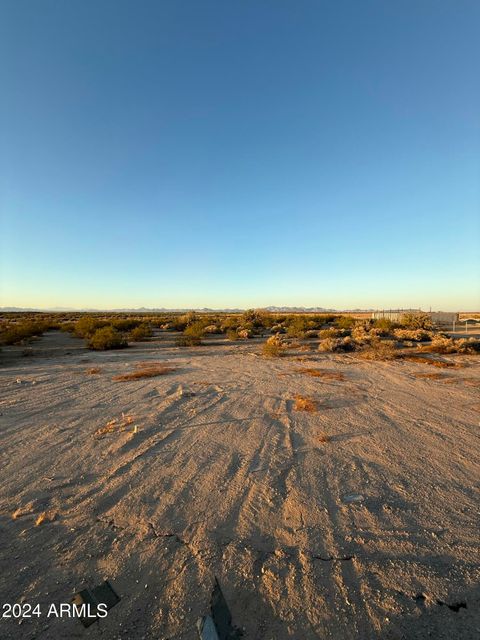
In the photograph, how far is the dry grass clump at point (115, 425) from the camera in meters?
5.99

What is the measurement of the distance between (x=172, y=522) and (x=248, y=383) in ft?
21.5

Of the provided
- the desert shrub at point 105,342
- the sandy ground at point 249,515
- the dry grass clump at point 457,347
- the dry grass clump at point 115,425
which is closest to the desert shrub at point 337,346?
the dry grass clump at point 457,347

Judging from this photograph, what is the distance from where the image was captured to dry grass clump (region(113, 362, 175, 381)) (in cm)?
1054

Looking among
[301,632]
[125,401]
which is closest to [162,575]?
[301,632]

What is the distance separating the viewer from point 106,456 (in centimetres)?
505

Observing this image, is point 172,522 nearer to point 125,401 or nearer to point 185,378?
point 125,401

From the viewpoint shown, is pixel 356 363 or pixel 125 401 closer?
pixel 125 401

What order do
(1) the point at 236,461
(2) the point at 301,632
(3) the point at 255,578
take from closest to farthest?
(2) the point at 301,632 → (3) the point at 255,578 → (1) the point at 236,461

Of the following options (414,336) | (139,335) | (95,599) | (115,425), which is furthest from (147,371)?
(414,336)

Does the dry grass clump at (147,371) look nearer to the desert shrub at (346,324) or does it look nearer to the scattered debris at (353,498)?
the scattered debris at (353,498)

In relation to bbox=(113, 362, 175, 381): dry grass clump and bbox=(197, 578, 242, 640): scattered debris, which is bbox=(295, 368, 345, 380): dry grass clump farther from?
bbox=(197, 578, 242, 640): scattered debris

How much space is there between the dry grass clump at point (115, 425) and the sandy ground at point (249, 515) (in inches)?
2.3

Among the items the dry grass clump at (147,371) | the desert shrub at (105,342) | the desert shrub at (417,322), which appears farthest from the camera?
the desert shrub at (417,322)

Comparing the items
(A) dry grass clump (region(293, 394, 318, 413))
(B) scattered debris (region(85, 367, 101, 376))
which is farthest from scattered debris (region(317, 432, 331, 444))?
(B) scattered debris (region(85, 367, 101, 376))
